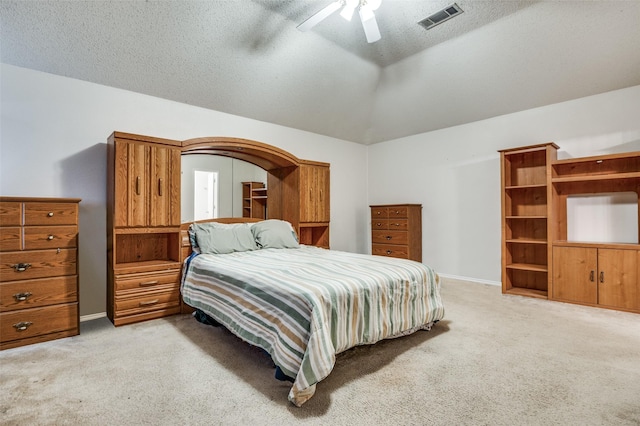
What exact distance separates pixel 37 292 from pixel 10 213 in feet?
2.11

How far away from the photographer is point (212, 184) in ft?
13.1

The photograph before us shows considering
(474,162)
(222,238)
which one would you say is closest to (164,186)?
(222,238)

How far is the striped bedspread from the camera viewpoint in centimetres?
174

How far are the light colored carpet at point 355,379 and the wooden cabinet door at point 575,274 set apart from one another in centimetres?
66

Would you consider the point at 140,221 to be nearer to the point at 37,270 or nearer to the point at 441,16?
the point at 37,270

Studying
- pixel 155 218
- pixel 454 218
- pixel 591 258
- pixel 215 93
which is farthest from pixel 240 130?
pixel 591 258

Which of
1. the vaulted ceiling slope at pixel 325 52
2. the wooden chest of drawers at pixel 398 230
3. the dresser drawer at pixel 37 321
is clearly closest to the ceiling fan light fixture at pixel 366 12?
the vaulted ceiling slope at pixel 325 52

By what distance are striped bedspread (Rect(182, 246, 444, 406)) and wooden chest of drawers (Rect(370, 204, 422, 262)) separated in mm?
2103

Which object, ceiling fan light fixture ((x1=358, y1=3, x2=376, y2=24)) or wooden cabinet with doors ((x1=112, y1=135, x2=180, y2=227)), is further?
wooden cabinet with doors ((x1=112, y1=135, x2=180, y2=227))

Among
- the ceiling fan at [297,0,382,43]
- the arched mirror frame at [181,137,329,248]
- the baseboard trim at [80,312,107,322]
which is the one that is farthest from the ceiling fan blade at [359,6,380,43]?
the baseboard trim at [80,312,107,322]

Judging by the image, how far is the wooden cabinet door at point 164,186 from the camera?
3.12 metres

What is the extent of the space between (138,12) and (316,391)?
3.26 meters

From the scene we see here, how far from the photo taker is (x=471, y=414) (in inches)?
63.1

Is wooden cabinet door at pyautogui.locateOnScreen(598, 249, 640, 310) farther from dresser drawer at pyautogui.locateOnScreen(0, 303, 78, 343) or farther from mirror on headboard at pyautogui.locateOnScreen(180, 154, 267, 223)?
dresser drawer at pyautogui.locateOnScreen(0, 303, 78, 343)
